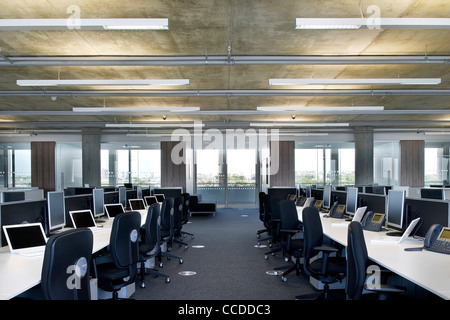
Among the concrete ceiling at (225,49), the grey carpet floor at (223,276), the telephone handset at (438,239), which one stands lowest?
the grey carpet floor at (223,276)

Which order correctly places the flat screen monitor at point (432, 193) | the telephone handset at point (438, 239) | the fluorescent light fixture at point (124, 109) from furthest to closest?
1. the fluorescent light fixture at point (124, 109)
2. the flat screen monitor at point (432, 193)
3. the telephone handset at point (438, 239)

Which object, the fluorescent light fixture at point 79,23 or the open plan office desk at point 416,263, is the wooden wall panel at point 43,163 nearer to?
the fluorescent light fixture at point 79,23

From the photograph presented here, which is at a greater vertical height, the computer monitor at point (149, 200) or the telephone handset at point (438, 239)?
the telephone handset at point (438, 239)

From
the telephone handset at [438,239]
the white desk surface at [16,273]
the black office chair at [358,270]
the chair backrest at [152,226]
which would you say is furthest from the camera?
the chair backrest at [152,226]

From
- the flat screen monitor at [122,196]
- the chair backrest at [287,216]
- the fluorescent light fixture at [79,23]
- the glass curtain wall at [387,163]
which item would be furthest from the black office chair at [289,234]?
the glass curtain wall at [387,163]

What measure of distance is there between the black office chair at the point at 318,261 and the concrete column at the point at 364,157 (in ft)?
34.2

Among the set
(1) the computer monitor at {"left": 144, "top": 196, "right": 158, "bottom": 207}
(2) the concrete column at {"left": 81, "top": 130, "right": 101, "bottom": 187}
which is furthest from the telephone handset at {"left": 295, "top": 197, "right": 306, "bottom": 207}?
(2) the concrete column at {"left": 81, "top": 130, "right": 101, "bottom": 187}

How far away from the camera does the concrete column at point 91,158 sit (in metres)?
13.5

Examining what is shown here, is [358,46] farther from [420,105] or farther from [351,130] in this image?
[351,130]

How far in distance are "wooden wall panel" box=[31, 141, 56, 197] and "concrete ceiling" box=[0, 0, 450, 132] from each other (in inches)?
235

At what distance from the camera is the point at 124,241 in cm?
356

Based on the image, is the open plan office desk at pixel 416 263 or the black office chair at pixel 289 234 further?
the black office chair at pixel 289 234

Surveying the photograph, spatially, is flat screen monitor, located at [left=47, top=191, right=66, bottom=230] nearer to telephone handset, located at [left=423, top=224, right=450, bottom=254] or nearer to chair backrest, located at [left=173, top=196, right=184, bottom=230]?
chair backrest, located at [left=173, top=196, right=184, bottom=230]

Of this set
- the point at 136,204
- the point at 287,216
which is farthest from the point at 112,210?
the point at 287,216
